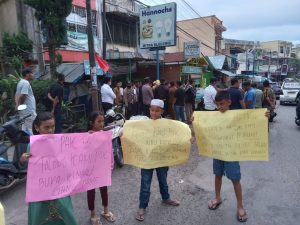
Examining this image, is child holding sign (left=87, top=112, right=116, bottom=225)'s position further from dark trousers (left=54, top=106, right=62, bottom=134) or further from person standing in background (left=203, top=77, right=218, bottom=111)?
person standing in background (left=203, top=77, right=218, bottom=111)

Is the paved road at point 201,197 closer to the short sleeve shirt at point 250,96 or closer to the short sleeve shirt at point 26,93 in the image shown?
the short sleeve shirt at point 26,93

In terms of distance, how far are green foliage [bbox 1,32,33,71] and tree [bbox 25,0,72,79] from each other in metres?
3.04

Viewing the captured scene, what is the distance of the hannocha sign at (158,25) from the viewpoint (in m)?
13.5

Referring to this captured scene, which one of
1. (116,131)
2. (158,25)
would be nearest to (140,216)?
(116,131)

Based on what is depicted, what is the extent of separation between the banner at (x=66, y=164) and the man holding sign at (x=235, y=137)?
1244mm

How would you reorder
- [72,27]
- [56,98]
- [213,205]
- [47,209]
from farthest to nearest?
[72,27]
[56,98]
[213,205]
[47,209]

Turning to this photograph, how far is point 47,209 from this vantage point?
9.27 feet

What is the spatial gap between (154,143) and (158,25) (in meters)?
11.1

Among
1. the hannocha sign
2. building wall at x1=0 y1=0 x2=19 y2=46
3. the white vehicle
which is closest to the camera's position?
the hannocha sign

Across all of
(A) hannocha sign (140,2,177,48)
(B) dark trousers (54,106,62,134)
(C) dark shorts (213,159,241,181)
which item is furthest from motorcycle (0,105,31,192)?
(A) hannocha sign (140,2,177,48)

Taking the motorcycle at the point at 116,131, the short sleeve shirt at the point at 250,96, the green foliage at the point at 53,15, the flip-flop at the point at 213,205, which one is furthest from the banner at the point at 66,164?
the green foliage at the point at 53,15

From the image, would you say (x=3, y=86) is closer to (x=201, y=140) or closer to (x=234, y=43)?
(x=201, y=140)

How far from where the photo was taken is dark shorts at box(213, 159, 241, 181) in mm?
3695

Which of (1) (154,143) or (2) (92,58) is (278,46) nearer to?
(2) (92,58)
